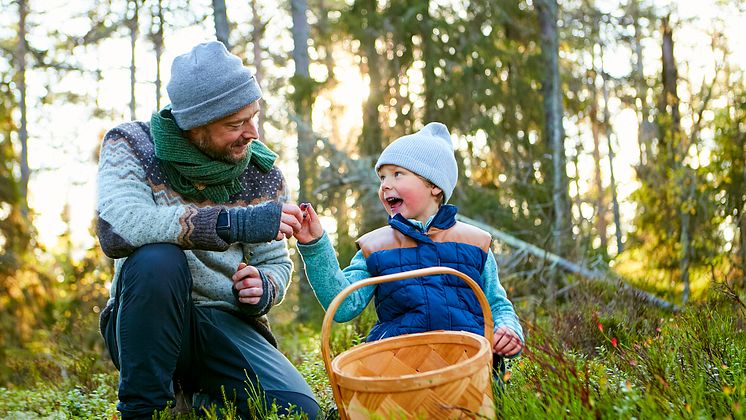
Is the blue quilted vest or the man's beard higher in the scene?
the man's beard

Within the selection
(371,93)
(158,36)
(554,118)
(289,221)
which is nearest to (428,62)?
(371,93)

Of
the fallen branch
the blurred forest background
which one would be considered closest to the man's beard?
the blurred forest background

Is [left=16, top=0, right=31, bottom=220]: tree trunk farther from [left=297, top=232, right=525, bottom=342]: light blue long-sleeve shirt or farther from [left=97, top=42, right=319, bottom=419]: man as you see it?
[left=297, top=232, right=525, bottom=342]: light blue long-sleeve shirt

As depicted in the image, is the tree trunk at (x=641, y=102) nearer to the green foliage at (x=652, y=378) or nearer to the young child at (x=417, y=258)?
the green foliage at (x=652, y=378)

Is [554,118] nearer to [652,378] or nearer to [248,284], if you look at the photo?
[248,284]

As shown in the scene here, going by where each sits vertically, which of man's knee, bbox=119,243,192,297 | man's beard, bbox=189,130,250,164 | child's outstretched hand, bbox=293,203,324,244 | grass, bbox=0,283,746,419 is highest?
man's beard, bbox=189,130,250,164

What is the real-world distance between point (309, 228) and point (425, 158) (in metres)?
0.61

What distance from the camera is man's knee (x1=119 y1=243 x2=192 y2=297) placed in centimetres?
251

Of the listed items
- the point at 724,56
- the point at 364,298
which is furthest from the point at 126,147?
the point at 724,56

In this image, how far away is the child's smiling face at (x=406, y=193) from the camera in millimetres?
2934

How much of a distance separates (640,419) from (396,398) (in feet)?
2.07

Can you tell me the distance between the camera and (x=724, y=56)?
228 inches

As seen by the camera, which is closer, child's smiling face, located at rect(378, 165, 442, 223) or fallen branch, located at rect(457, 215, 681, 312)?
child's smiling face, located at rect(378, 165, 442, 223)

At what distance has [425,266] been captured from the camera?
2.78 meters
